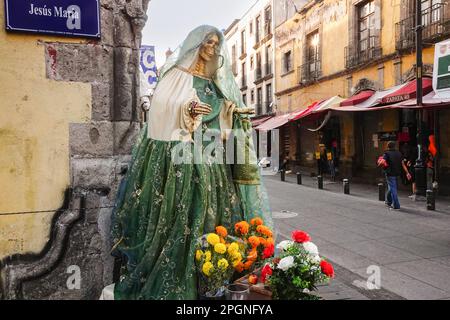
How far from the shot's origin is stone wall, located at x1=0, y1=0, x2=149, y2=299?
115 inches

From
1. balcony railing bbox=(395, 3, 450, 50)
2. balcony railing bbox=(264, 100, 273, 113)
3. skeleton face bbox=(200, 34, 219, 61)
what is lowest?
skeleton face bbox=(200, 34, 219, 61)

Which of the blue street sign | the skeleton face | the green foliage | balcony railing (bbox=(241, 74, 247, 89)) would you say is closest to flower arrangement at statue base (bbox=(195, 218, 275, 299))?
the green foliage

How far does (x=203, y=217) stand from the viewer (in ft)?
9.82

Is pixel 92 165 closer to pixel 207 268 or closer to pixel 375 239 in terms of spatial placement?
pixel 207 268

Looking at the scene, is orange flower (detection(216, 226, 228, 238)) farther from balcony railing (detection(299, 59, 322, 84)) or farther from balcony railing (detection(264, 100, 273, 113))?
balcony railing (detection(264, 100, 273, 113))

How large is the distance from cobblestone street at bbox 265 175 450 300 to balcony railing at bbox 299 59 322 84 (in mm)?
8775

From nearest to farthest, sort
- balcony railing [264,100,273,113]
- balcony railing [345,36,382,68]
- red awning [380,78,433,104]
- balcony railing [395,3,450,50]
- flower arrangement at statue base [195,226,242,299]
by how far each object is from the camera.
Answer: flower arrangement at statue base [195,226,242,299] → red awning [380,78,433,104] → balcony railing [395,3,450,50] → balcony railing [345,36,382,68] → balcony railing [264,100,273,113]

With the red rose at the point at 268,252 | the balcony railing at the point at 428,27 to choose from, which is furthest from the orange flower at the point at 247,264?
the balcony railing at the point at 428,27

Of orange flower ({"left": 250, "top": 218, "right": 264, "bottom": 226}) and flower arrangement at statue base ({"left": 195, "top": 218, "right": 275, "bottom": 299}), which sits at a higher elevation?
orange flower ({"left": 250, "top": 218, "right": 264, "bottom": 226})

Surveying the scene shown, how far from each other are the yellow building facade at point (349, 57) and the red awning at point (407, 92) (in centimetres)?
59

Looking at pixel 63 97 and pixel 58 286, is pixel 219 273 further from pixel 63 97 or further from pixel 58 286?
Answer: pixel 63 97

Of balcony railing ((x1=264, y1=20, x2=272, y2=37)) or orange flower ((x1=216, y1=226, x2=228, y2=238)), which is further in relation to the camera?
balcony railing ((x1=264, y1=20, x2=272, y2=37))

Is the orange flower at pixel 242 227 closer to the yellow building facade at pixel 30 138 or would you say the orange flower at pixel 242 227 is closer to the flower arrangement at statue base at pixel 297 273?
the flower arrangement at statue base at pixel 297 273
